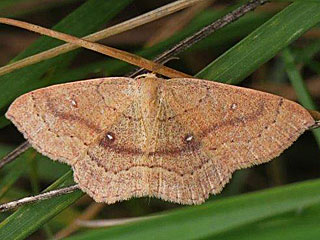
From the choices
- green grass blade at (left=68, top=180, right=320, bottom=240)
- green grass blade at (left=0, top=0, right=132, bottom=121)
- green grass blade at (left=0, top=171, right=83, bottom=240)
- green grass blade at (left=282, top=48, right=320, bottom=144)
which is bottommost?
green grass blade at (left=0, top=171, right=83, bottom=240)

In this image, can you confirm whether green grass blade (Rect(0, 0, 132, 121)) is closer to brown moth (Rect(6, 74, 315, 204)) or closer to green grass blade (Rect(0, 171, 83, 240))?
brown moth (Rect(6, 74, 315, 204))

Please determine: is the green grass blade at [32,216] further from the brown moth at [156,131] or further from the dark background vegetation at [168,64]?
the dark background vegetation at [168,64]

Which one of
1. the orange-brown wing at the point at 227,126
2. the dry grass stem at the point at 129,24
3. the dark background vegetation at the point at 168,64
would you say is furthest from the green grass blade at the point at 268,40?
the dark background vegetation at the point at 168,64

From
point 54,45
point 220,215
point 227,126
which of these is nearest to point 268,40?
point 227,126

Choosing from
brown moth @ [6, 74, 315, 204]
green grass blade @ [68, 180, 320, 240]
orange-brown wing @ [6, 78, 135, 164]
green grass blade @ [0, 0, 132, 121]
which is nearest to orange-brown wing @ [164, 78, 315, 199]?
brown moth @ [6, 74, 315, 204]

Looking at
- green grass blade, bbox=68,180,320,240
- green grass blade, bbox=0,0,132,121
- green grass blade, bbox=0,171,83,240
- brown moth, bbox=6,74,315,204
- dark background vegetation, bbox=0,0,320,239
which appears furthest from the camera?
dark background vegetation, bbox=0,0,320,239

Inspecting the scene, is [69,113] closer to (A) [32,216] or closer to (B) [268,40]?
(A) [32,216]

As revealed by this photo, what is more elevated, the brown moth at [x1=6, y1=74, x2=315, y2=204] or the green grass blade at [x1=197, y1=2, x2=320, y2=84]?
the green grass blade at [x1=197, y1=2, x2=320, y2=84]
